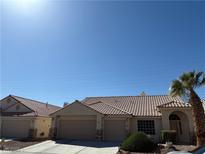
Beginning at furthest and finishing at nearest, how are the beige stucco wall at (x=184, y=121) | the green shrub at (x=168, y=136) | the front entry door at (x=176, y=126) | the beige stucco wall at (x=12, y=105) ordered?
1. the beige stucco wall at (x=12, y=105)
2. the front entry door at (x=176, y=126)
3. the beige stucco wall at (x=184, y=121)
4. the green shrub at (x=168, y=136)

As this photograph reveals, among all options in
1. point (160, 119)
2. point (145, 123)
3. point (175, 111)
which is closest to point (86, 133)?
point (145, 123)

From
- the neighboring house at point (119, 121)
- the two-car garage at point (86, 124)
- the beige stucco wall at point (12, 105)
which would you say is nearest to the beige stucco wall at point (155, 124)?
the neighboring house at point (119, 121)

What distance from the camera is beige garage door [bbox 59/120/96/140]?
69.9 feet

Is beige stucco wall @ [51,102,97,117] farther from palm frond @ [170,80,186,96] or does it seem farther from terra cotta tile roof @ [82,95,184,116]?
palm frond @ [170,80,186,96]

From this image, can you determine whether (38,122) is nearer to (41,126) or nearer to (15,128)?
(41,126)

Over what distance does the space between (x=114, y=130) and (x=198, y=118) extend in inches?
377

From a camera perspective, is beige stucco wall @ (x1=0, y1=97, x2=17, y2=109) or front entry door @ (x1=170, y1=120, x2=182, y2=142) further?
beige stucco wall @ (x1=0, y1=97, x2=17, y2=109)

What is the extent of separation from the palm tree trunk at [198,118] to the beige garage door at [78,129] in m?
11.2

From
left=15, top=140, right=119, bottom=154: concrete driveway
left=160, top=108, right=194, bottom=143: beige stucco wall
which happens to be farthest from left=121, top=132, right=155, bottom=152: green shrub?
left=160, top=108, right=194, bottom=143: beige stucco wall

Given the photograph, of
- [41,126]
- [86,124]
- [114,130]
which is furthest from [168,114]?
[41,126]

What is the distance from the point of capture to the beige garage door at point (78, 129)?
2131 cm

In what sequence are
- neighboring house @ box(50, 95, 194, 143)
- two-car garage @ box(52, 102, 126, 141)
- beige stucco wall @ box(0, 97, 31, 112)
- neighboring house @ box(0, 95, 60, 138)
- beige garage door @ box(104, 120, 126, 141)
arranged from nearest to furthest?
neighboring house @ box(50, 95, 194, 143) < beige garage door @ box(104, 120, 126, 141) < two-car garage @ box(52, 102, 126, 141) < neighboring house @ box(0, 95, 60, 138) < beige stucco wall @ box(0, 97, 31, 112)

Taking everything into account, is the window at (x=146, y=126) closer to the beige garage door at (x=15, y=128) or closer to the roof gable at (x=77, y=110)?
the roof gable at (x=77, y=110)

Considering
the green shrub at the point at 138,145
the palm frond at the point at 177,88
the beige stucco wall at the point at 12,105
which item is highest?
the palm frond at the point at 177,88
